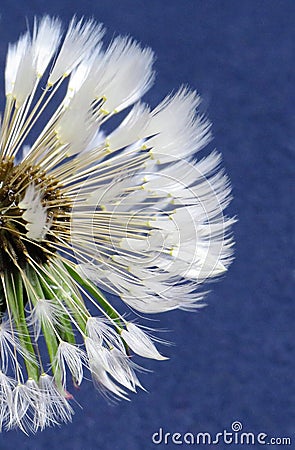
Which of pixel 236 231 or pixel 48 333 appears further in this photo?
pixel 236 231

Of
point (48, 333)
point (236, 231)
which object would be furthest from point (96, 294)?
point (236, 231)

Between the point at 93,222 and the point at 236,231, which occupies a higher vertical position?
the point at 236,231

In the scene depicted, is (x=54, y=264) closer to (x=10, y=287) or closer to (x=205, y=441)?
(x=10, y=287)

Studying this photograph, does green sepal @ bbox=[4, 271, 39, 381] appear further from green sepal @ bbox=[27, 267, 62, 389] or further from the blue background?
the blue background

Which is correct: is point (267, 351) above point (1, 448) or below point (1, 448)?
above

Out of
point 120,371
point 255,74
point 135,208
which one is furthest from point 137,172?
point 255,74

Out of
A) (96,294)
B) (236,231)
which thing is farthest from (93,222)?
(236,231)

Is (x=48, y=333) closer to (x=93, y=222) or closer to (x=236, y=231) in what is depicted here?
(x=93, y=222)
